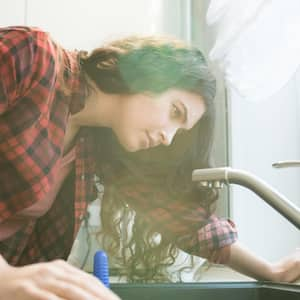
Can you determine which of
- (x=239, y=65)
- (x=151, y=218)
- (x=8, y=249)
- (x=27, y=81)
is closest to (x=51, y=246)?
(x=8, y=249)

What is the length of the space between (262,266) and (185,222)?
0.46 feet

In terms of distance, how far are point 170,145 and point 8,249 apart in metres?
0.30

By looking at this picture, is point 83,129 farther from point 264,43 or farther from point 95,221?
point 264,43

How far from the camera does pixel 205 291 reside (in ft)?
2.22

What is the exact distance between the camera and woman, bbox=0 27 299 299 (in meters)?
0.60

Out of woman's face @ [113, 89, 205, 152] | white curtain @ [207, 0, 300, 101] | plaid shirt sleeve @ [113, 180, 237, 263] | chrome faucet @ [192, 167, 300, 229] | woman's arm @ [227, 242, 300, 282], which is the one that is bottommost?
woman's arm @ [227, 242, 300, 282]

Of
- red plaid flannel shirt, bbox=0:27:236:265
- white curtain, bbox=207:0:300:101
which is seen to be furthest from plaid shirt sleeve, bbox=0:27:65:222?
white curtain, bbox=207:0:300:101

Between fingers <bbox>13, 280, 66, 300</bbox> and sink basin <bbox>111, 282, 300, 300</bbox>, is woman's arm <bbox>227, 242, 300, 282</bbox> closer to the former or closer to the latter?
sink basin <bbox>111, 282, 300, 300</bbox>

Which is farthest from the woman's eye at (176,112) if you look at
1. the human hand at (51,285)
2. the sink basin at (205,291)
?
the human hand at (51,285)

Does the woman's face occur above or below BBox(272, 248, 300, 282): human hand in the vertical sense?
above

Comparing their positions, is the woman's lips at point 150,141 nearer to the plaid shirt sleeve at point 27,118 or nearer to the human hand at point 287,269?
the plaid shirt sleeve at point 27,118

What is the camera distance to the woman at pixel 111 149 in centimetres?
60

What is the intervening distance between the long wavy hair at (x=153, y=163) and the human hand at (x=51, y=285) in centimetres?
45

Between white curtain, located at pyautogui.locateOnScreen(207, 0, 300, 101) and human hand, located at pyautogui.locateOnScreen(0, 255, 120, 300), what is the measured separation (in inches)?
23.2
